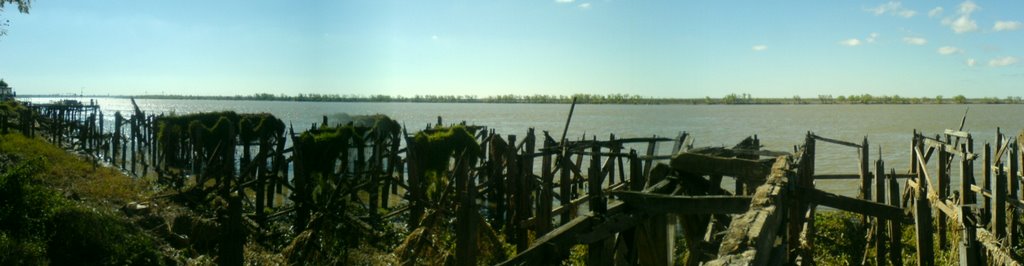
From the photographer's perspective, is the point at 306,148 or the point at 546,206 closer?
the point at 546,206

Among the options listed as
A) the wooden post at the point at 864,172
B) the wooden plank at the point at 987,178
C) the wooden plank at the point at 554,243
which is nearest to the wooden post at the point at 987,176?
the wooden plank at the point at 987,178

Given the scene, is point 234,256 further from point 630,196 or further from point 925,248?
point 925,248

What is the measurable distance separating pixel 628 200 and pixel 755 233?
1.49 m

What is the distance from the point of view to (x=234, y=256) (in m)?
6.63

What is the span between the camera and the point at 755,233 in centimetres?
358

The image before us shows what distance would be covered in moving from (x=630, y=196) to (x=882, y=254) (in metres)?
7.75

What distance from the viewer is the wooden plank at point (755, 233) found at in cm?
338

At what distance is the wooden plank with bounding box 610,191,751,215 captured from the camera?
4971mm

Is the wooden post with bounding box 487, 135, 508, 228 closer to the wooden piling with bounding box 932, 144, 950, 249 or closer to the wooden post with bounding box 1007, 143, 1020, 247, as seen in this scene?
the wooden piling with bounding box 932, 144, 950, 249

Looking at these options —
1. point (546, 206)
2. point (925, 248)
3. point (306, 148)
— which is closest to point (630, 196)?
point (925, 248)

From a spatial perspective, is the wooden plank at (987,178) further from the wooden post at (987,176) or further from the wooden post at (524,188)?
Result: the wooden post at (524,188)

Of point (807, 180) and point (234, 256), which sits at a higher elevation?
point (807, 180)

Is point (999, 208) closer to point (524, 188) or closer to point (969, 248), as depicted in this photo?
point (969, 248)

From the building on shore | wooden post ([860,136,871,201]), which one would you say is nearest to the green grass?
wooden post ([860,136,871,201])
